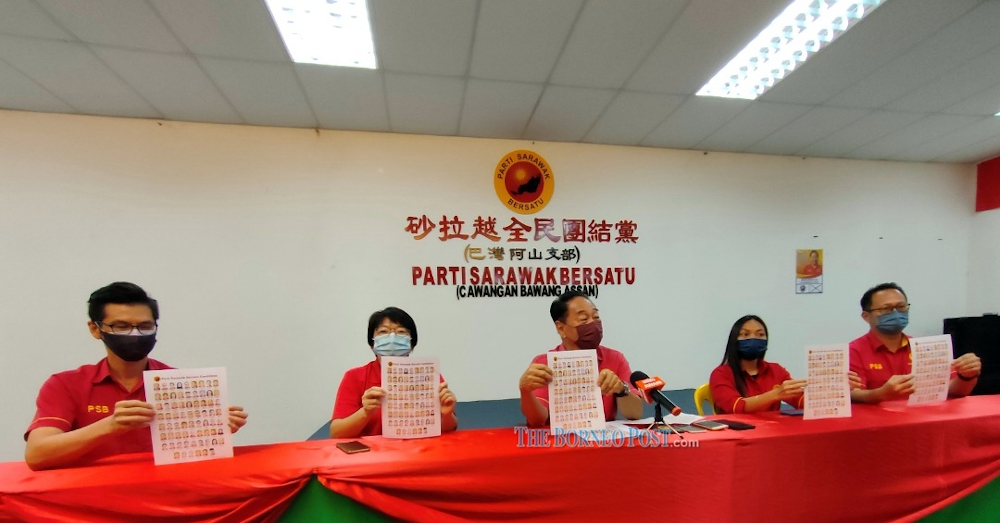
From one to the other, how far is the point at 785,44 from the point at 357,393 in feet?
9.39

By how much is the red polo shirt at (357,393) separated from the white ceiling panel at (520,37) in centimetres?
167

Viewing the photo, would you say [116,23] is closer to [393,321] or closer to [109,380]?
[109,380]

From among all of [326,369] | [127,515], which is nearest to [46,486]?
[127,515]

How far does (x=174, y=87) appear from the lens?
245 cm

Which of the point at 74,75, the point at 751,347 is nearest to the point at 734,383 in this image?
the point at 751,347

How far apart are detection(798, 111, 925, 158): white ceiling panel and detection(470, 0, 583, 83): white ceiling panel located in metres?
2.53

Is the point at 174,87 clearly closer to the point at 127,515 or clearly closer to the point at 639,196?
the point at 127,515

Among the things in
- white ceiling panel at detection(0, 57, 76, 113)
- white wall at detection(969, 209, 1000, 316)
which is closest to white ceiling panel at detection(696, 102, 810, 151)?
white wall at detection(969, 209, 1000, 316)

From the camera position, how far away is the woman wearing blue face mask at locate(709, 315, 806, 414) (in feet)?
5.83

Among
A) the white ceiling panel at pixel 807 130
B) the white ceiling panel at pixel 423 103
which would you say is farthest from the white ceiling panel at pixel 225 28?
the white ceiling panel at pixel 807 130

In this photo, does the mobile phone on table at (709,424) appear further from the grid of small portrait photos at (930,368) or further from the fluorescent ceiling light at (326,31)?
the fluorescent ceiling light at (326,31)

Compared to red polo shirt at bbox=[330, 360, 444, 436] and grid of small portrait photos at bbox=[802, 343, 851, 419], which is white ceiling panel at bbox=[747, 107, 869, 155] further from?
red polo shirt at bbox=[330, 360, 444, 436]

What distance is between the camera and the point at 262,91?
2.52m

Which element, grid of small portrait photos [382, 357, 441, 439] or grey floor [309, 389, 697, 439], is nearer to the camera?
grid of small portrait photos [382, 357, 441, 439]
